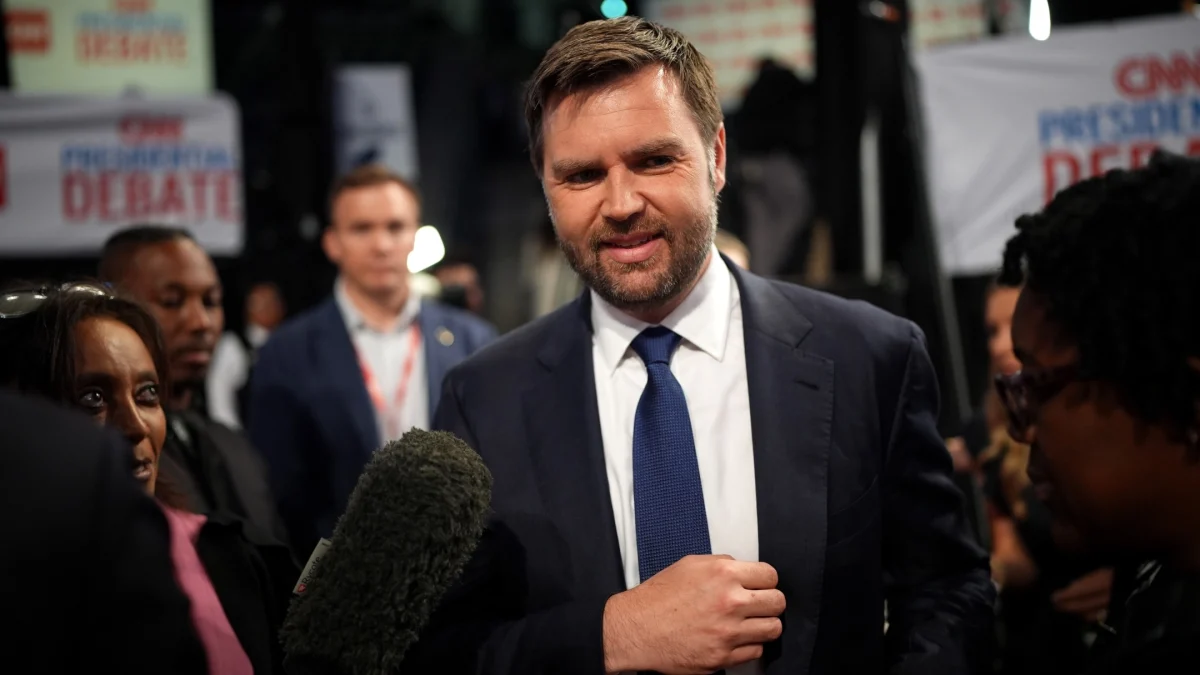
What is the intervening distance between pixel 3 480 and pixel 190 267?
7.65 ft

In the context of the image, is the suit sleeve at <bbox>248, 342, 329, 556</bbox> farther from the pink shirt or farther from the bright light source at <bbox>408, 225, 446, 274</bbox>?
the bright light source at <bbox>408, 225, 446, 274</bbox>

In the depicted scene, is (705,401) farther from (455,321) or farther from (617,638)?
(455,321)

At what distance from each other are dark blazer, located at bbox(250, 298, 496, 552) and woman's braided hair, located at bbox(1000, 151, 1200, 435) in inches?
108

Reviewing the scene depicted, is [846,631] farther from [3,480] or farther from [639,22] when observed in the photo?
[3,480]

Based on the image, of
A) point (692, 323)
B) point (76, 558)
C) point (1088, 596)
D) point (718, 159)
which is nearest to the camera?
point (76, 558)

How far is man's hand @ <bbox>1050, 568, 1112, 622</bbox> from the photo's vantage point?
9.57 ft

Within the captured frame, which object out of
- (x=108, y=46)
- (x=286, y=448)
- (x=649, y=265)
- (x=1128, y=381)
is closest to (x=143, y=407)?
(x=649, y=265)

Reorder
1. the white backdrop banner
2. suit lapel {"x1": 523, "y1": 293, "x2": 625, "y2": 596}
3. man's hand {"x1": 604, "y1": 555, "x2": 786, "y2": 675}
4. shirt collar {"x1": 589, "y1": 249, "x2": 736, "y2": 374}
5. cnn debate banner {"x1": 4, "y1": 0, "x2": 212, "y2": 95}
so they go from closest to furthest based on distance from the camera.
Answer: man's hand {"x1": 604, "y1": 555, "x2": 786, "y2": 675} → suit lapel {"x1": 523, "y1": 293, "x2": 625, "y2": 596} → shirt collar {"x1": 589, "y1": 249, "x2": 736, "y2": 374} → cnn debate banner {"x1": 4, "y1": 0, "x2": 212, "y2": 95} → the white backdrop banner

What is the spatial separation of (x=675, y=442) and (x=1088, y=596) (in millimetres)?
1547

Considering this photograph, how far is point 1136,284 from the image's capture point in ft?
4.72

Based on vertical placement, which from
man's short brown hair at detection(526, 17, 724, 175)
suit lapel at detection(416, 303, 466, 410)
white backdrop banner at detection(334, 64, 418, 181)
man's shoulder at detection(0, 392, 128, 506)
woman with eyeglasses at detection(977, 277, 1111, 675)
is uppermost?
white backdrop banner at detection(334, 64, 418, 181)

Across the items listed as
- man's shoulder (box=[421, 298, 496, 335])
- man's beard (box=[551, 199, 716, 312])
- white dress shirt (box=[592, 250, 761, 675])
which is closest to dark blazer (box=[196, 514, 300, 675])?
white dress shirt (box=[592, 250, 761, 675])

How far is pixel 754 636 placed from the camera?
182 centimetres

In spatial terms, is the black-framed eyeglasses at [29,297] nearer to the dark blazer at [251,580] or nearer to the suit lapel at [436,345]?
the dark blazer at [251,580]
